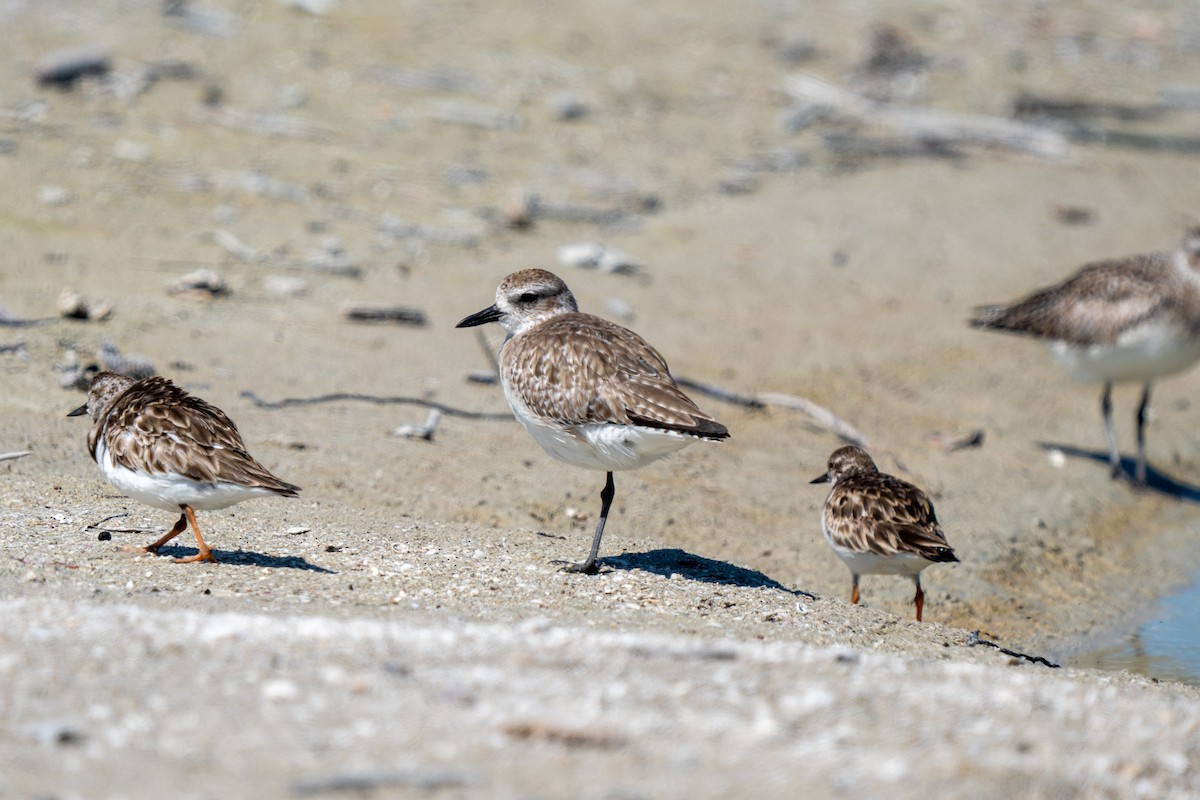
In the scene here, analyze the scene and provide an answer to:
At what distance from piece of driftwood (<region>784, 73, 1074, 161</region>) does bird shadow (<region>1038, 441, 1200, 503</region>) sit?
24.9 feet

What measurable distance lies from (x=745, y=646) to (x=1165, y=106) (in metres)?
18.9

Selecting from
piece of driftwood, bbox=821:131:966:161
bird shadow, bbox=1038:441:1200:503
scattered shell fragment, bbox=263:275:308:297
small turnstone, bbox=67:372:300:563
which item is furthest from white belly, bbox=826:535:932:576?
piece of driftwood, bbox=821:131:966:161

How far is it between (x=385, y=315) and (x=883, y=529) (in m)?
5.85

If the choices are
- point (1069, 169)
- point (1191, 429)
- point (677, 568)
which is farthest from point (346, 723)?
point (1069, 169)

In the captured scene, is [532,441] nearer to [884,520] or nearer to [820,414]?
[820,414]

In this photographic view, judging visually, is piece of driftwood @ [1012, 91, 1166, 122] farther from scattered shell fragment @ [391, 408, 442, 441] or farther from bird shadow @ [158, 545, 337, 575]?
bird shadow @ [158, 545, 337, 575]

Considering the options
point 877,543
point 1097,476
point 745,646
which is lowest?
point 1097,476

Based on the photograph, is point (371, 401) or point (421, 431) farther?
point (371, 401)

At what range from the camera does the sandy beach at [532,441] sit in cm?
519

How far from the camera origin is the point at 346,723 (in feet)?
16.6

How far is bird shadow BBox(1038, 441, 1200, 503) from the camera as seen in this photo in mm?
12406

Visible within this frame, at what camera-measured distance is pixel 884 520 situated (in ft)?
27.9

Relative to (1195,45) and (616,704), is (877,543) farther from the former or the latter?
(1195,45)

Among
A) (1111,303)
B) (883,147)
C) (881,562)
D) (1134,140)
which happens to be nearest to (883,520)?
(881,562)
